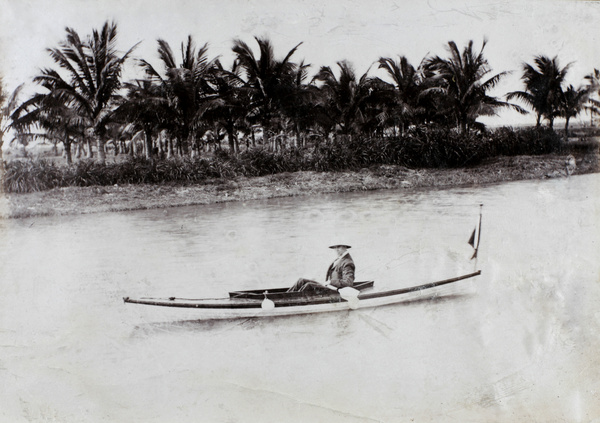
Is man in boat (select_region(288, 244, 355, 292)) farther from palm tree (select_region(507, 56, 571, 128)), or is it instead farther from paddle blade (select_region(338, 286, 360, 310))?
palm tree (select_region(507, 56, 571, 128))

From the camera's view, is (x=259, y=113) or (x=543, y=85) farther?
(x=543, y=85)

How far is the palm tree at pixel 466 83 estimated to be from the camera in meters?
2.55

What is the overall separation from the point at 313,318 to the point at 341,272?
27 centimetres

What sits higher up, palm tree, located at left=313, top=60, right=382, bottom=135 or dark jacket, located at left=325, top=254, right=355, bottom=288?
palm tree, located at left=313, top=60, right=382, bottom=135

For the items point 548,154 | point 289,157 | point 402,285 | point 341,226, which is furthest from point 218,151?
point 548,154

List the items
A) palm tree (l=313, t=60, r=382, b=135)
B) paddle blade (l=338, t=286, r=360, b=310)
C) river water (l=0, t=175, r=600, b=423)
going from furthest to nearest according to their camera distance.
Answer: palm tree (l=313, t=60, r=382, b=135) < paddle blade (l=338, t=286, r=360, b=310) < river water (l=0, t=175, r=600, b=423)

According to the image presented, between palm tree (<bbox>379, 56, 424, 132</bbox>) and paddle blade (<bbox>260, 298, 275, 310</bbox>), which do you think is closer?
paddle blade (<bbox>260, 298, 275, 310</bbox>)

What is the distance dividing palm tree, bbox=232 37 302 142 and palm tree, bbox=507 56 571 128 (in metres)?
1.33

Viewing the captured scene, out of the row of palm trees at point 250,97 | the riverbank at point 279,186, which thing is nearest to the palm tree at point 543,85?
the row of palm trees at point 250,97

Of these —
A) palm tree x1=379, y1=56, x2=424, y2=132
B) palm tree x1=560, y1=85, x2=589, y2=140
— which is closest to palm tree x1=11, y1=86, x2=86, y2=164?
palm tree x1=379, y1=56, x2=424, y2=132

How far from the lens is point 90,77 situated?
2.35m

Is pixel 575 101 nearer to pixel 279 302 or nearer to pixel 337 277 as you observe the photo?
pixel 337 277

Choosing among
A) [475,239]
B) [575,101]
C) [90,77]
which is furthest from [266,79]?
[575,101]

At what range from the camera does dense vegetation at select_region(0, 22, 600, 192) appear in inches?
91.2
